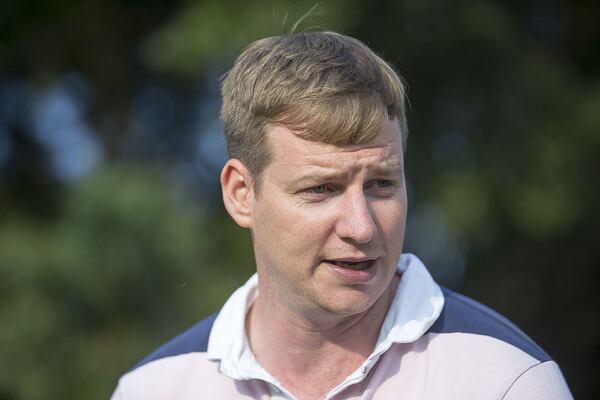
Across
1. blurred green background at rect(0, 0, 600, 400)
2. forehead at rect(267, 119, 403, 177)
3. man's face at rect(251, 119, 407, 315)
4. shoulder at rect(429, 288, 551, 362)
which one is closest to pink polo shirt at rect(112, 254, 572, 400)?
shoulder at rect(429, 288, 551, 362)

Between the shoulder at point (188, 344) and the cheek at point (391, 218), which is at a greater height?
the cheek at point (391, 218)

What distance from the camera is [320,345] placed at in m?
2.22

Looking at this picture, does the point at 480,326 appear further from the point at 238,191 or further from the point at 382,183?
the point at 238,191

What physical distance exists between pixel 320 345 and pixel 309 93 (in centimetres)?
60

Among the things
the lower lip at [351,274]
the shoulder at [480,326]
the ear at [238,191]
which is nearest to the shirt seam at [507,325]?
the shoulder at [480,326]

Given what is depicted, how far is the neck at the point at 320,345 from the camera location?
2.20m

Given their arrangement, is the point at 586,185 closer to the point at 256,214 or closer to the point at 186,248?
the point at 186,248

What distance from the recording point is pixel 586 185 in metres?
5.15

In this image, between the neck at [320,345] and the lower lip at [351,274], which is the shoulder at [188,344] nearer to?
the neck at [320,345]

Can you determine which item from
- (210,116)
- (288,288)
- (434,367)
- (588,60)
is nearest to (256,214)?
(288,288)

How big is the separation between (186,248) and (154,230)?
20cm

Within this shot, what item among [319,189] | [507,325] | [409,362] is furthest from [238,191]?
[507,325]

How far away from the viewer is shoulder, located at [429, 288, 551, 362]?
6.88 feet

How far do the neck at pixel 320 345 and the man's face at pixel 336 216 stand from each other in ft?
0.26
